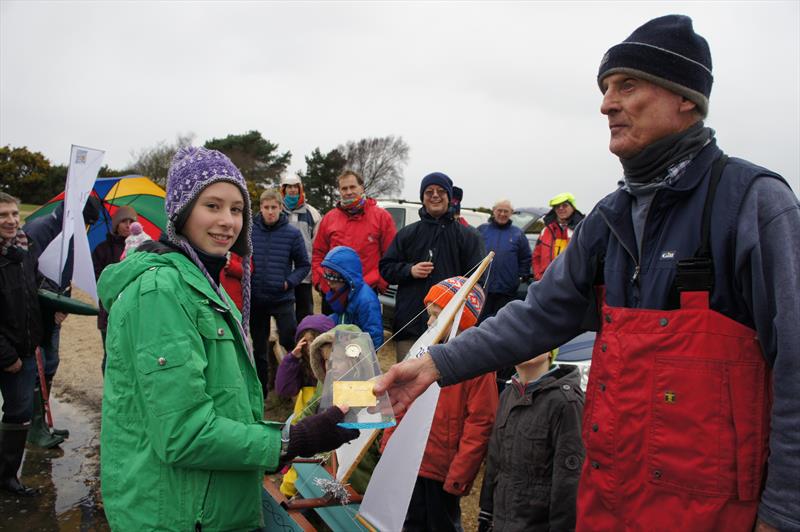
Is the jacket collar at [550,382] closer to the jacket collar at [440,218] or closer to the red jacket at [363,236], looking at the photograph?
the jacket collar at [440,218]

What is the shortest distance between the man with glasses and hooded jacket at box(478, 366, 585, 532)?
17.9 ft

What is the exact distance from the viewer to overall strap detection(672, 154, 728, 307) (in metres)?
1.44

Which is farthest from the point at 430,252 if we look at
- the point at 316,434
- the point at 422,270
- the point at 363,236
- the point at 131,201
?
the point at 131,201

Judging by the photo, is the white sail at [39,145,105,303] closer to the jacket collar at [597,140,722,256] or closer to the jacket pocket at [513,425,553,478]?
the jacket pocket at [513,425,553,478]

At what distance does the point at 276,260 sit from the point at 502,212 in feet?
10.7

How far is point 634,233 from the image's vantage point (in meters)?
1.68

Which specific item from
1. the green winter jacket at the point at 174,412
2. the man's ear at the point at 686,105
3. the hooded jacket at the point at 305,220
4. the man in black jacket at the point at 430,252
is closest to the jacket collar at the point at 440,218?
the man in black jacket at the point at 430,252

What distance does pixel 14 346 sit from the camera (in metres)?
4.43

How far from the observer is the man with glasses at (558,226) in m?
8.24

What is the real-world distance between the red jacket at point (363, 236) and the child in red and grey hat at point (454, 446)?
103 inches

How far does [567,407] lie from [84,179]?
5143mm

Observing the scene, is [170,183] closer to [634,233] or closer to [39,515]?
[634,233]

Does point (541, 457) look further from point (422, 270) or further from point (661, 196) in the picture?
point (422, 270)

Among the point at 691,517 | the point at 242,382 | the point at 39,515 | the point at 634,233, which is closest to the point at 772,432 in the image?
the point at 691,517
